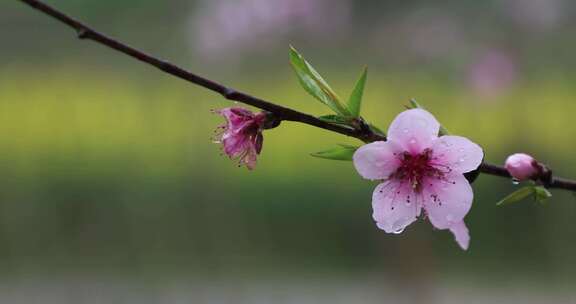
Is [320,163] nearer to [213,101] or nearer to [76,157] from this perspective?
[213,101]

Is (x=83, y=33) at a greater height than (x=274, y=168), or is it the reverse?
(x=274, y=168)

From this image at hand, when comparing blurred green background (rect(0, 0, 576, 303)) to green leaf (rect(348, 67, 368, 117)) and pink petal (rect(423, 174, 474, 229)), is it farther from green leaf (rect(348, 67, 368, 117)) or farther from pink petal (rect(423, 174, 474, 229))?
green leaf (rect(348, 67, 368, 117))

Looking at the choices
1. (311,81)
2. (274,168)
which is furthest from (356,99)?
(274,168)

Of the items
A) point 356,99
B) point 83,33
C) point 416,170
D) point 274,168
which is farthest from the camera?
point 274,168

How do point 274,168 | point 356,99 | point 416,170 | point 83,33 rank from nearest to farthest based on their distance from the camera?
point 83,33, point 356,99, point 416,170, point 274,168

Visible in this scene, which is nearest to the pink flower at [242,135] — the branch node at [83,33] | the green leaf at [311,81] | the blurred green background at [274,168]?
the green leaf at [311,81]

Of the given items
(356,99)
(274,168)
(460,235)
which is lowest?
(460,235)

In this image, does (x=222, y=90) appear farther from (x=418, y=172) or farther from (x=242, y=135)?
(x=418, y=172)

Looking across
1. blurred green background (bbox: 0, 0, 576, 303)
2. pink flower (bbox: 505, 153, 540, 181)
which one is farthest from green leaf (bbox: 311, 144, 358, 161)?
blurred green background (bbox: 0, 0, 576, 303)
